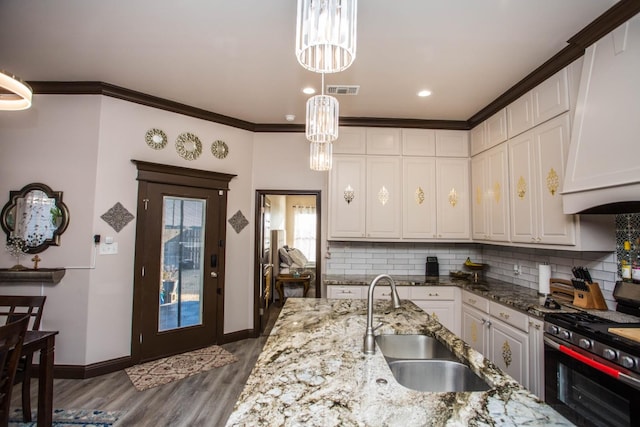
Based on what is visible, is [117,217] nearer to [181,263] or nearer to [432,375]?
[181,263]

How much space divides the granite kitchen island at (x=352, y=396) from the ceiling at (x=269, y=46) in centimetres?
219

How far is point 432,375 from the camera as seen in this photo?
1.48 meters

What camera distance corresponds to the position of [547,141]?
272 centimetres

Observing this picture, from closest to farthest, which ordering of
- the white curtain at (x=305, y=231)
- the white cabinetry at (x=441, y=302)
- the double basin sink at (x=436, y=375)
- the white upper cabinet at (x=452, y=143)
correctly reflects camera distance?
1. the double basin sink at (x=436, y=375)
2. the white cabinetry at (x=441, y=302)
3. the white upper cabinet at (x=452, y=143)
4. the white curtain at (x=305, y=231)

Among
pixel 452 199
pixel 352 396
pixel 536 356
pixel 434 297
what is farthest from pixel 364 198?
pixel 352 396

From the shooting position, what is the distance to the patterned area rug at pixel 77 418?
93.5 inches

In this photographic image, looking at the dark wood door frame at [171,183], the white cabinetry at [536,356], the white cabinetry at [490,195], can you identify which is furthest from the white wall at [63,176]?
the white cabinetry at [490,195]

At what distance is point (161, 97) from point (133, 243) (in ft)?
5.66

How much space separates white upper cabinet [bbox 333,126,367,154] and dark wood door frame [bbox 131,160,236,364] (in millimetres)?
1516

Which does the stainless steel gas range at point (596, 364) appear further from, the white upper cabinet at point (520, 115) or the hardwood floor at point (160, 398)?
the hardwood floor at point (160, 398)

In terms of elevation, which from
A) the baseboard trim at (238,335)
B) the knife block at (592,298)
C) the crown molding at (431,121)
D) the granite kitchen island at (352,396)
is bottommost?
the baseboard trim at (238,335)

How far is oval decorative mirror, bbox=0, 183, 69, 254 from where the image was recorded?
3.17m

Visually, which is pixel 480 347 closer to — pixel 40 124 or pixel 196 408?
pixel 196 408

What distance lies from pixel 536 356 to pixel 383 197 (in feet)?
7.48
